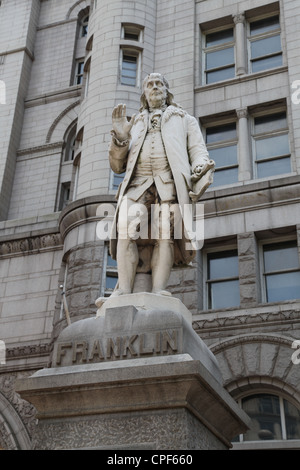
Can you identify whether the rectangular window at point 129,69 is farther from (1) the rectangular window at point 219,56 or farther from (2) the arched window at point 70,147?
(2) the arched window at point 70,147

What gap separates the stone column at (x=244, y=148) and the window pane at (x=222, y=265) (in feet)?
8.12

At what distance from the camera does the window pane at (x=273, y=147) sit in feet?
57.3

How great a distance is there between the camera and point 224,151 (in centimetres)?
1827

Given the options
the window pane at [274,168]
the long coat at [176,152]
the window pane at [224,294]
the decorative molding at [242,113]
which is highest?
the decorative molding at [242,113]

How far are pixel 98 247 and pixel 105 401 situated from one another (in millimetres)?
11279

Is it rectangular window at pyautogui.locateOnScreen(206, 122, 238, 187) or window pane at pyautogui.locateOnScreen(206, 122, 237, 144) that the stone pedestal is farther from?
window pane at pyautogui.locateOnScreen(206, 122, 237, 144)

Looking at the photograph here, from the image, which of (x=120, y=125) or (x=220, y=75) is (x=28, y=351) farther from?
(x=120, y=125)

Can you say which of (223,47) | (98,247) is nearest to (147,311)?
(98,247)

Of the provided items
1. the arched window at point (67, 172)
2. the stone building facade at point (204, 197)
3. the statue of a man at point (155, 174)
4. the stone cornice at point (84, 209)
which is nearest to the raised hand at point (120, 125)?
the statue of a man at point (155, 174)

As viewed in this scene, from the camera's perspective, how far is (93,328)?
19.9 ft

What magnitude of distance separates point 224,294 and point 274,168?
435 centimetres

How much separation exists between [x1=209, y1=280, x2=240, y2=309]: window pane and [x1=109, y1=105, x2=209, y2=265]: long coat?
27.3ft

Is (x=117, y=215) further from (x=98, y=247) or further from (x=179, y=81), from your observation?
(x=179, y=81)

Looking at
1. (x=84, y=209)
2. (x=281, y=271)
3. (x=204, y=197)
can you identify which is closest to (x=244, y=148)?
(x=204, y=197)
